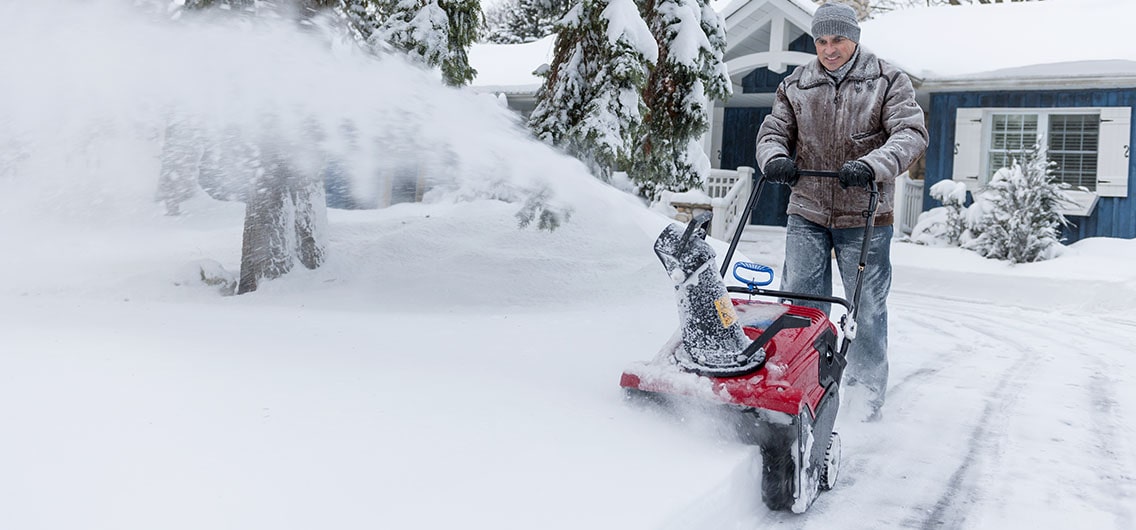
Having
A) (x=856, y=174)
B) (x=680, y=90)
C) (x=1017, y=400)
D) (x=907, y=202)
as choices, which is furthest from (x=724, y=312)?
(x=907, y=202)

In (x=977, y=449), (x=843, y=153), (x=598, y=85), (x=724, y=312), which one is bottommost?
(x=977, y=449)

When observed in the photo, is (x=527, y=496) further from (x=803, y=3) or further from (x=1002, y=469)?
(x=803, y=3)

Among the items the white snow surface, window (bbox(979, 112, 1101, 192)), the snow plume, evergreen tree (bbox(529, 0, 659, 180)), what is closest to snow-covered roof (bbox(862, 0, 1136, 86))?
window (bbox(979, 112, 1101, 192))

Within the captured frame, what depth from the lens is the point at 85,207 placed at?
11.6 meters

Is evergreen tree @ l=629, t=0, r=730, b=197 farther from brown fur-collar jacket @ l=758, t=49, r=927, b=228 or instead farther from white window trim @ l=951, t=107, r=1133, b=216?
white window trim @ l=951, t=107, r=1133, b=216

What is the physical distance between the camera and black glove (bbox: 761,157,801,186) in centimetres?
339

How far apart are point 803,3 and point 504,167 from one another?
32.9 ft

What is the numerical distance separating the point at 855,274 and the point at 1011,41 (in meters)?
12.2

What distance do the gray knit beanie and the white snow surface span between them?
61.9 inches

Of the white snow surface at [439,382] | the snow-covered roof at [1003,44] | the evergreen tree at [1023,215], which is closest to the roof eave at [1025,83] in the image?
the snow-covered roof at [1003,44]

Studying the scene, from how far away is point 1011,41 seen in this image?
13.7 metres

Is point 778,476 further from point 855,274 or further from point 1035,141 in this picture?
point 1035,141

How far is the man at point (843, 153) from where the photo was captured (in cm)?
354

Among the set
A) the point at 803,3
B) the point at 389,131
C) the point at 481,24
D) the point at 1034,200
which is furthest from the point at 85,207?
the point at 1034,200
